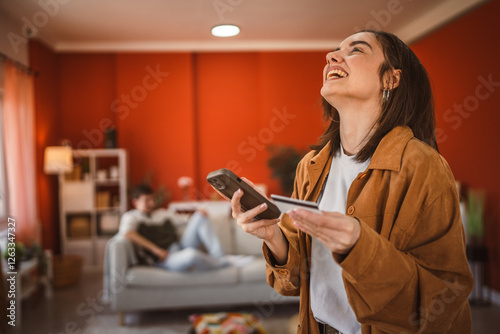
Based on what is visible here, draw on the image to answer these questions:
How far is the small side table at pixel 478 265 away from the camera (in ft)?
11.4

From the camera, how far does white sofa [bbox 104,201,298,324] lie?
10.7 ft

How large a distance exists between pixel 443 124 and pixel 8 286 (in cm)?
432

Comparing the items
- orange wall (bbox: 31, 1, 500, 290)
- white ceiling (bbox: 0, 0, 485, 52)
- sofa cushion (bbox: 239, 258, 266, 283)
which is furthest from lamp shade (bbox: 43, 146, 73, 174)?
sofa cushion (bbox: 239, 258, 266, 283)

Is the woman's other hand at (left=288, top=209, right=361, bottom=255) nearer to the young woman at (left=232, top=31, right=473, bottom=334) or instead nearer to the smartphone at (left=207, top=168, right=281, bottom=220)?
the young woman at (left=232, top=31, right=473, bottom=334)

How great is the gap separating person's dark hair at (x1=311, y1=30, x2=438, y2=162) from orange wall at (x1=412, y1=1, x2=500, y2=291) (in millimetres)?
3087

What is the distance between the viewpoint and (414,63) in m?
0.97

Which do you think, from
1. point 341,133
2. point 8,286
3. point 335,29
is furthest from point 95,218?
point 341,133

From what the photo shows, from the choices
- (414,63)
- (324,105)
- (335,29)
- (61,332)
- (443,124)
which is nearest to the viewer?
(414,63)

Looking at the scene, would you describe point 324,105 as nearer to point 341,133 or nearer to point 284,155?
point 341,133

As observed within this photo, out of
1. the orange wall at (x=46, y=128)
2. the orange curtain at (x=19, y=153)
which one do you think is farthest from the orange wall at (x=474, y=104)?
the orange wall at (x=46, y=128)

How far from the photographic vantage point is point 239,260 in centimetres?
357

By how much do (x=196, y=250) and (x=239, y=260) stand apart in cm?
44

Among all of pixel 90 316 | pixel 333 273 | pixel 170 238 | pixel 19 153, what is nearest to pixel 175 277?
pixel 170 238

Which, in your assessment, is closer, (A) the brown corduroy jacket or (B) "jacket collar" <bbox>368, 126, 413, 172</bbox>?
(A) the brown corduroy jacket
